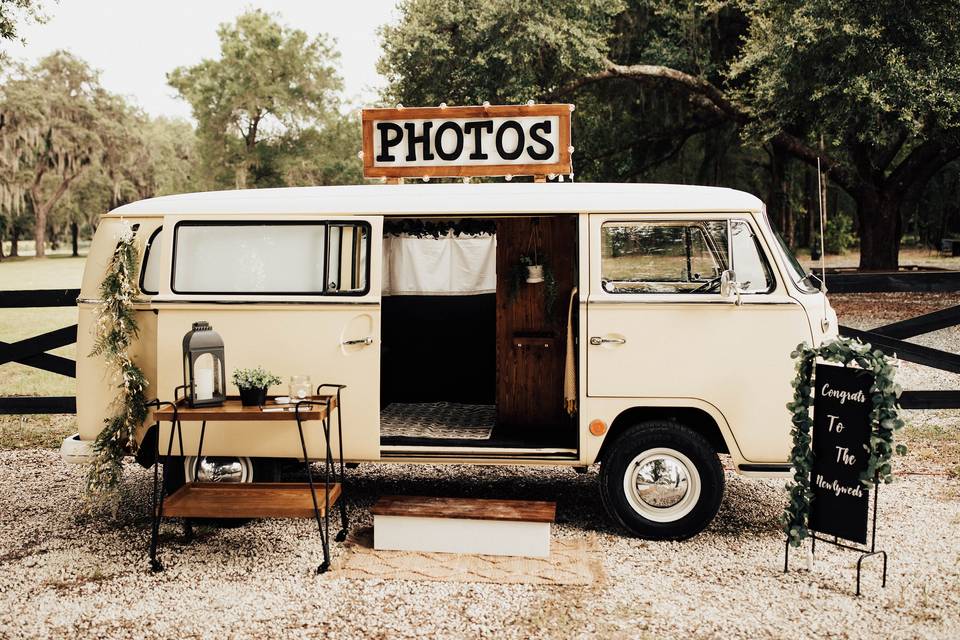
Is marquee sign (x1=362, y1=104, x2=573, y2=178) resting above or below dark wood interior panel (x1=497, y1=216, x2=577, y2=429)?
above

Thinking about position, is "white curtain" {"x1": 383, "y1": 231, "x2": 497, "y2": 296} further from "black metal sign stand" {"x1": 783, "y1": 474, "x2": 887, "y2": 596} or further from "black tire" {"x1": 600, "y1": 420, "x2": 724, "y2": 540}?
"black metal sign stand" {"x1": 783, "y1": 474, "x2": 887, "y2": 596}

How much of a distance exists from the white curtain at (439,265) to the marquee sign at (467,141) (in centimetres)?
149

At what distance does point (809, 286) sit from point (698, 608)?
2293mm

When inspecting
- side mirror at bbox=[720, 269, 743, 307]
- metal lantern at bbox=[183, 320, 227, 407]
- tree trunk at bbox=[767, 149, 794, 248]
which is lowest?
metal lantern at bbox=[183, 320, 227, 407]

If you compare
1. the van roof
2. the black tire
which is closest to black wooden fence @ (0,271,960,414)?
the van roof

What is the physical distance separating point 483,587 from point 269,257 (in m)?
2.62

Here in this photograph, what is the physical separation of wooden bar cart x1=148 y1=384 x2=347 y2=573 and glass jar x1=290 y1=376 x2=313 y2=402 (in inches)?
2.5

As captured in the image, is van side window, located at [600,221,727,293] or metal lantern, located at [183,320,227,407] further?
van side window, located at [600,221,727,293]

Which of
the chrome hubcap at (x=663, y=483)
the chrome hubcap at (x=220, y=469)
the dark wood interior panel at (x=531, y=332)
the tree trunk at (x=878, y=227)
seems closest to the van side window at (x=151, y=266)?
the chrome hubcap at (x=220, y=469)

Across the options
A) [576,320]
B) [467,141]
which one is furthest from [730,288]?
[467,141]

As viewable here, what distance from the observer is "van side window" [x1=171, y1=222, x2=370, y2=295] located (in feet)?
18.7

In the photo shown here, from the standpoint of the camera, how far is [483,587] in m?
4.86

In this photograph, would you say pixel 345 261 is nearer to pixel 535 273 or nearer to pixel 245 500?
pixel 535 273

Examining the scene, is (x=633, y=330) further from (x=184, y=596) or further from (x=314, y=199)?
(x=184, y=596)
